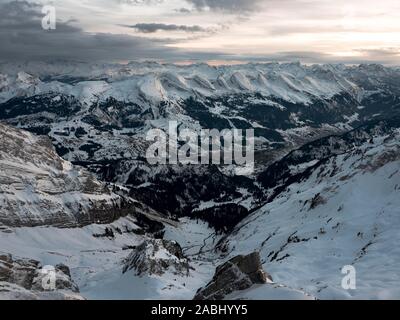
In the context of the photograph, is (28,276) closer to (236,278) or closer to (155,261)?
(155,261)

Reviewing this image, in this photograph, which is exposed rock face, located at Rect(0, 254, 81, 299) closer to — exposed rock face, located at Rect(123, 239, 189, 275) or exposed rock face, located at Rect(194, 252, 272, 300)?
exposed rock face, located at Rect(123, 239, 189, 275)

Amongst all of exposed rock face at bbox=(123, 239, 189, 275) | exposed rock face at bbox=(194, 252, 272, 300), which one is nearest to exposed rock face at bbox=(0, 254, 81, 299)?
exposed rock face at bbox=(123, 239, 189, 275)

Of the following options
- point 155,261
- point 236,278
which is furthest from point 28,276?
point 236,278

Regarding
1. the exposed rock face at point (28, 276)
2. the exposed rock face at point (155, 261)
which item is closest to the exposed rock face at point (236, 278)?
the exposed rock face at point (28, 276)

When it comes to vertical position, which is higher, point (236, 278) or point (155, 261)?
point (236, 278)
